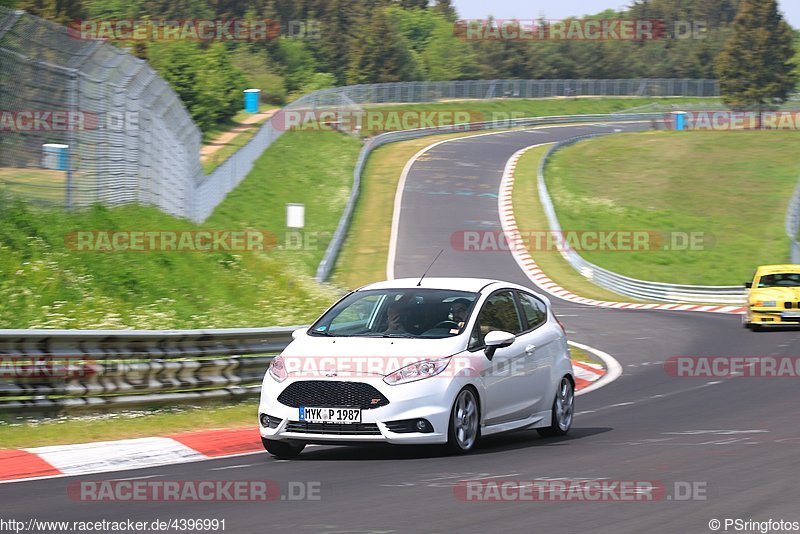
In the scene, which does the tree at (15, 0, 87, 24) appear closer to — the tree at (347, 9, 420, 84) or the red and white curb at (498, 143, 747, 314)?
the tree at (347, 9, 420, 84)

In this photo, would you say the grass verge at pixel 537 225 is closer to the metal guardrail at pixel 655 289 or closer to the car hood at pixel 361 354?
the metal guardrail at pixel 655 289

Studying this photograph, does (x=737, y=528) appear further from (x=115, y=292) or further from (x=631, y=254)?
(x=631, y=254)

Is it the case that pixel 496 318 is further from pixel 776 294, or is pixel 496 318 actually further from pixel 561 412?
pixel 776 294

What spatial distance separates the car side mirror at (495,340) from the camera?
10.7 meters

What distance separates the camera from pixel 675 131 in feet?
286

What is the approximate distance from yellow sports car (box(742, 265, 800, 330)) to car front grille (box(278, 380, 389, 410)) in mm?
18015

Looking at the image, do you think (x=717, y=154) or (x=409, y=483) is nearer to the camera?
(x=409, y=483)

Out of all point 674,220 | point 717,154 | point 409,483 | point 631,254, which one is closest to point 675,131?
point 717,154

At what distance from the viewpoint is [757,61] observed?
340ft

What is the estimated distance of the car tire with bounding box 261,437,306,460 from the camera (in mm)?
10375

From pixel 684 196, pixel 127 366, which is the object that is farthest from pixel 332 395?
pixel 684 196

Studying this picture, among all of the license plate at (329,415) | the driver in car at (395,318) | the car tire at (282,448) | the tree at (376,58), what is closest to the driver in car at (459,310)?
the driver in car at (395,318)

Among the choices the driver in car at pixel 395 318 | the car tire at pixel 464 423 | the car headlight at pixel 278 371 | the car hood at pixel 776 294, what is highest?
the driver in car at pixel 395 318

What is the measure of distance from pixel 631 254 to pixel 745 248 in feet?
18.2
